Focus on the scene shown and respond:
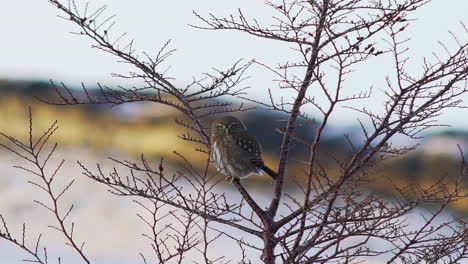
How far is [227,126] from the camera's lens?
8.05m

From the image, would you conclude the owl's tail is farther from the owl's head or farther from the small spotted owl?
the owl's head

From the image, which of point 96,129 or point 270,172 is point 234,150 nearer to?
point 270,172

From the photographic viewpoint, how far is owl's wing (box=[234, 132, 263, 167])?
25.4 feet

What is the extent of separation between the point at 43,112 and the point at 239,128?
10.7 metres

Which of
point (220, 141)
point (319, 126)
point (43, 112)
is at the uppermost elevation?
point (43, 112)

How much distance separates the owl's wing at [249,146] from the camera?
7757 mm

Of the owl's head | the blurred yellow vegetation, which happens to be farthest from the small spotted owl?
the blurred yellow vegetation

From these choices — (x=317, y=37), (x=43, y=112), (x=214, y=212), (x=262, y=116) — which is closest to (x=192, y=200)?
(x=214, y=212)

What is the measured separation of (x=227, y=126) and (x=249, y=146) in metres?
0.32

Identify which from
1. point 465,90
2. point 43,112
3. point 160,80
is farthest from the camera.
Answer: point 43,112

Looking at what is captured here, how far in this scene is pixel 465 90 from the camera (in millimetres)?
5082

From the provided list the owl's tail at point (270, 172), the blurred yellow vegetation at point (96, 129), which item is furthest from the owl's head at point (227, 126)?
the blurred yellow vegetation at point (96, 129)

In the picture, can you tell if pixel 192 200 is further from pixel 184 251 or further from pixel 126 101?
pixel 126 101

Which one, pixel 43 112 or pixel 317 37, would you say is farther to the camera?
pixel 43 112
